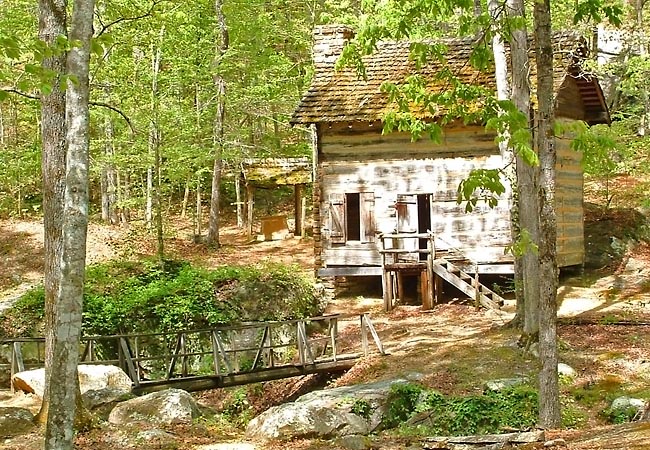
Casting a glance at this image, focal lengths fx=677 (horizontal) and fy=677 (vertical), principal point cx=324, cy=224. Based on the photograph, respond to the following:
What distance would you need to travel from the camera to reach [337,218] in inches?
878

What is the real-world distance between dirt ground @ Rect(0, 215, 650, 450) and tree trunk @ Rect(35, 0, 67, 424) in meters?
2.28

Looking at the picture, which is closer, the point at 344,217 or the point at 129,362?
the point at 129,362

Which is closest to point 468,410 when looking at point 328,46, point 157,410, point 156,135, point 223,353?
point 157,410

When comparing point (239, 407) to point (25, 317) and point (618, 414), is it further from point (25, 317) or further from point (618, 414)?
point (618, 414)

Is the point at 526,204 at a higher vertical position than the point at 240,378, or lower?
higher

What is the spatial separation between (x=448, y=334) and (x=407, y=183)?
6.47 metres

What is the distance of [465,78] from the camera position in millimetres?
21797

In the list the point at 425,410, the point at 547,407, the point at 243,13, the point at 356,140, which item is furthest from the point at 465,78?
the point at 547,407

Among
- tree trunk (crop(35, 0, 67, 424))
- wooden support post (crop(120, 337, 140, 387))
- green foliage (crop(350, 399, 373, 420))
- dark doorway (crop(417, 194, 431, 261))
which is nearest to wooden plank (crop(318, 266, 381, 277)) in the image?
dark doorway (crop(417, 194, 431, 261))

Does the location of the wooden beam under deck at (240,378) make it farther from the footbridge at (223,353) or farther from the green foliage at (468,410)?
the green foliage at (468,410)

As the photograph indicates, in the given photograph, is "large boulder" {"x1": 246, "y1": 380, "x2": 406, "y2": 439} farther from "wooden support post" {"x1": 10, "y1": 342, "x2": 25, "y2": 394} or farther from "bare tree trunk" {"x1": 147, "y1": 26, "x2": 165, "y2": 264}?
"bare tree trunk" {"x1": 147, "y1": 26, "x2": 165, "y2": 264}

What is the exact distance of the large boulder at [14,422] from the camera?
987cm

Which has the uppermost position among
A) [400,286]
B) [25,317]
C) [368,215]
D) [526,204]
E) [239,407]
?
[526,204]

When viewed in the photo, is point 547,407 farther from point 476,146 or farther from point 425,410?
point 476,146
